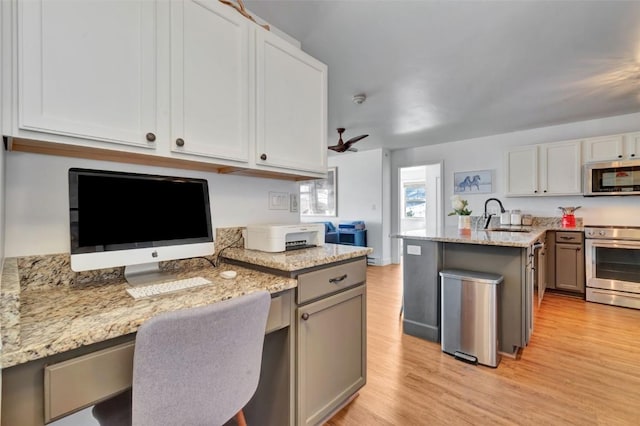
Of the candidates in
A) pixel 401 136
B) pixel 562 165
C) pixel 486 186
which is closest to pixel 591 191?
pixel 562 165

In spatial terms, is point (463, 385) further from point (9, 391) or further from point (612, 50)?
point (612, 50)

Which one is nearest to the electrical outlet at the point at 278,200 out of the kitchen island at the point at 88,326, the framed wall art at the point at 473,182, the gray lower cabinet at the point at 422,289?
the kitchen island at the point at 88,326

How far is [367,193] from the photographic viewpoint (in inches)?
229

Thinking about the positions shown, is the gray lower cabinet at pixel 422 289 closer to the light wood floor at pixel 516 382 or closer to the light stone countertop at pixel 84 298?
the light wood floor at pixel 516 382

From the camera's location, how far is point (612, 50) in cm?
228

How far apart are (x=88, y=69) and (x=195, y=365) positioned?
1086mm

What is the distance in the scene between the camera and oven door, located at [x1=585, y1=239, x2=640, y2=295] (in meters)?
3.29

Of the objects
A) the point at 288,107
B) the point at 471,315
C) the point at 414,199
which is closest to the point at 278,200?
the point at 288,107

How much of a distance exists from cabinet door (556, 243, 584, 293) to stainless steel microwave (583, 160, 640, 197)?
761mm

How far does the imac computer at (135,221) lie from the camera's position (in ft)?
3.49

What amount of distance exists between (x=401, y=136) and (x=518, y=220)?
7.13 feet

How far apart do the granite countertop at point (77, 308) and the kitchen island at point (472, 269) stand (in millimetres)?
1677

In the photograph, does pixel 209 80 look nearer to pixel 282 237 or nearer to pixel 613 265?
pixel 282 237

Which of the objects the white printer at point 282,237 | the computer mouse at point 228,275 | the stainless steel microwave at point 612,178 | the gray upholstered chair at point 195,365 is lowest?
the gray upholstered chair at point 195,365
